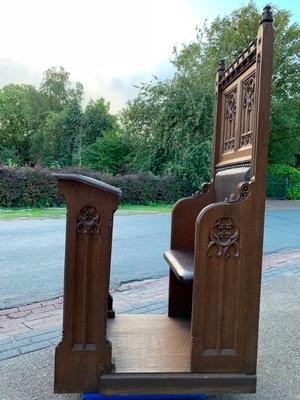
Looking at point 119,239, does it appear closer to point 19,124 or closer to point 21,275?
point 21,275

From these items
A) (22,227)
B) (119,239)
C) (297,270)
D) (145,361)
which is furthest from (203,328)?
(22,227)

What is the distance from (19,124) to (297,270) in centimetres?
3536

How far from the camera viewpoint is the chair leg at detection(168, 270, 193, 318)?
2832 mm

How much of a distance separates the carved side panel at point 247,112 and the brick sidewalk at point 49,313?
2.03 m

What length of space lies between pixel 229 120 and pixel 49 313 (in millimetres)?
2408

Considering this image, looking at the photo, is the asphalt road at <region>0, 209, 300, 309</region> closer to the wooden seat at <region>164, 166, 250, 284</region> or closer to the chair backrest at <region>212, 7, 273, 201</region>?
the wooden seat at <region>164, 166, 250, 284</region>

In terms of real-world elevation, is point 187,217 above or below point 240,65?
below

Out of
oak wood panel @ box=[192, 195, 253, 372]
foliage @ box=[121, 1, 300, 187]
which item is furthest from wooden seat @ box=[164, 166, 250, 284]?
foliage @ box=[121, 1, 300, 187]

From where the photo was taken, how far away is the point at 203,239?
188cm

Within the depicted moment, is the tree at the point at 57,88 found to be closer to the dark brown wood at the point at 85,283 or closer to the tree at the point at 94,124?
the tree at the point at 94,124

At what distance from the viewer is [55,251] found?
657 cm

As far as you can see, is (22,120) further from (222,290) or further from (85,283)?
(222,290)

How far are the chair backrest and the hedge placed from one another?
33.2 feet

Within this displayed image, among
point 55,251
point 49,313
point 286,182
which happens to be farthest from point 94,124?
point 49,313
